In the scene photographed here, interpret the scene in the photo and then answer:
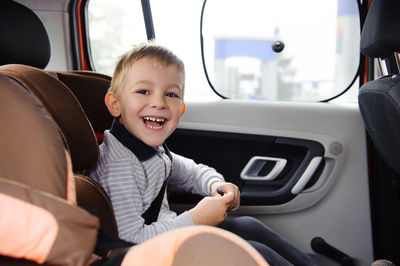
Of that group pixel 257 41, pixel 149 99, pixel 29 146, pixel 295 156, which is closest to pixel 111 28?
pixel 257 41

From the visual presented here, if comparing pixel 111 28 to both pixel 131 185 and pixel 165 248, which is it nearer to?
pixel 131 185

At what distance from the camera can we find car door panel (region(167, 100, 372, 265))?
5.39 ft

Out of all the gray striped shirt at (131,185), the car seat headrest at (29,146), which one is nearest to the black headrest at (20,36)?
the gray striped shirt at (131,185)

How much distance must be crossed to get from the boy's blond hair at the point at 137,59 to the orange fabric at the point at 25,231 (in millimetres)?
648

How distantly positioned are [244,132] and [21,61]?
0.93 m

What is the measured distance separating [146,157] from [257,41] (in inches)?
35.6

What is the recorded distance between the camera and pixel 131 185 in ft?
3.41

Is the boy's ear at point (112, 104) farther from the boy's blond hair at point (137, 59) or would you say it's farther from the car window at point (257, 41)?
the car window at point (257, 41)

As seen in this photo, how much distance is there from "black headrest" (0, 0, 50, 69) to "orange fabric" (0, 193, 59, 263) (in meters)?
0.70

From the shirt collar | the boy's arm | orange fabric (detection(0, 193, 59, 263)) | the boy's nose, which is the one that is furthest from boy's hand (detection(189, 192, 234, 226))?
orange fabric (detection(0, 193, 59, 263))

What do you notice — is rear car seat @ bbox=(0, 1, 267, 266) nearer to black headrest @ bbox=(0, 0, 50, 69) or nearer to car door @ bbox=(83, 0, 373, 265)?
black headrest @ bbox=(0, 0, 50, 69)

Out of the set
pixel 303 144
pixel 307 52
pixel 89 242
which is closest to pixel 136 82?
pixel 89 242

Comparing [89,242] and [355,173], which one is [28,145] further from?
[355,173]

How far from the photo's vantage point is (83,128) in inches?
36.8
